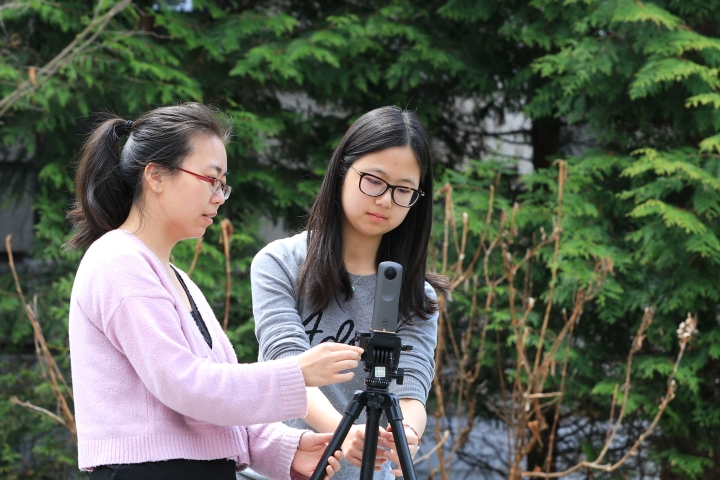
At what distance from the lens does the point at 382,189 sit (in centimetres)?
193

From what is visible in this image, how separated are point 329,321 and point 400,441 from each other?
0.46 m

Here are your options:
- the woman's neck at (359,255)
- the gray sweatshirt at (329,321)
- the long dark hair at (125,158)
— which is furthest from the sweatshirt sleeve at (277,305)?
the long dark hair at (125,158)

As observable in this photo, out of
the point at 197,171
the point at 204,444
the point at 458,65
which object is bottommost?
the point at 204,444

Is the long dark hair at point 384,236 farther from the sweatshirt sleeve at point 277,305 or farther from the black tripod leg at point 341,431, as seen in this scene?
the black tripod leg at point 341,431

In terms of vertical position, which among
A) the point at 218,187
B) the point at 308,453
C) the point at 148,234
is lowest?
the point at 308,453

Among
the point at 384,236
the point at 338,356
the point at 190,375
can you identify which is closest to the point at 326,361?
the point at 338,356

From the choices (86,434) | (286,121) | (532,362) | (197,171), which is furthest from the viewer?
(286,121)

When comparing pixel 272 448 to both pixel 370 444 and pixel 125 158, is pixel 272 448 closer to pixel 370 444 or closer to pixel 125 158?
pixel 370 444

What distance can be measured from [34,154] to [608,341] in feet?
11.9

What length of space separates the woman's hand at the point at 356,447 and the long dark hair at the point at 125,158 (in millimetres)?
666

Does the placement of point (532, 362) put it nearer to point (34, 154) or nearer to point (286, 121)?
point (286, 121)

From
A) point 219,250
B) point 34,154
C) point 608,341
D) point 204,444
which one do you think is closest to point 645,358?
point 608,341

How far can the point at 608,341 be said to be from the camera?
467 centimetres

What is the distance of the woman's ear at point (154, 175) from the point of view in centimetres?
166
